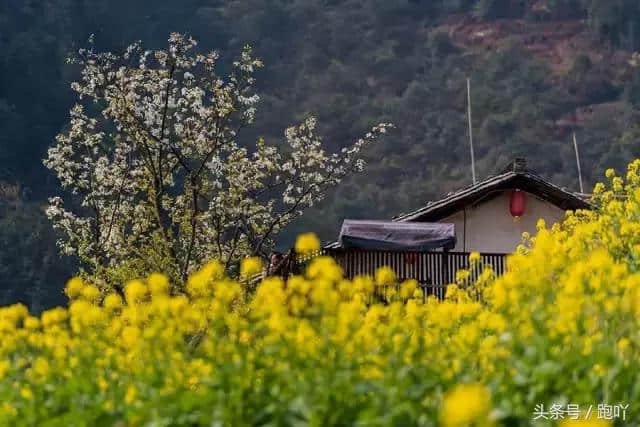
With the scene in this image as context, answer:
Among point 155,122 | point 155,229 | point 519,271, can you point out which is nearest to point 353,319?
point 519,271

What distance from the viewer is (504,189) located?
2681cm

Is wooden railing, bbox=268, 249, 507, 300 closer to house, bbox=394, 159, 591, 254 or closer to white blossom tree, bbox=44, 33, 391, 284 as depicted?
white blossom tree, bbox=44, 33, 391, 284

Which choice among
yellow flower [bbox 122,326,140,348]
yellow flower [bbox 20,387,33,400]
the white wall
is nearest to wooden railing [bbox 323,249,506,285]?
the white wall

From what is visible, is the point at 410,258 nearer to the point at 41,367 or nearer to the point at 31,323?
the point at 31,323

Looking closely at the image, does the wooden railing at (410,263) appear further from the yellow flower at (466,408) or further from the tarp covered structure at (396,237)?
the yellow flower at (466,408)

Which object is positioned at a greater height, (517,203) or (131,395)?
(517,203)

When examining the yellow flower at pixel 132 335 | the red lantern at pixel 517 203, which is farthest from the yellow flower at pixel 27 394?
the red lantern at pixel 517 203

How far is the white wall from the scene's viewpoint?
27266 millimetres

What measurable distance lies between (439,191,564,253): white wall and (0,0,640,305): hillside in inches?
1606

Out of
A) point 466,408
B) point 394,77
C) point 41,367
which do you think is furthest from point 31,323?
point 394,77

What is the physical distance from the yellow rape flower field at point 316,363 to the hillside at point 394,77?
58.7 meters

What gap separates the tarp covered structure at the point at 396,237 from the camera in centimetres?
2291

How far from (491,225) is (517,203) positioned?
88cm

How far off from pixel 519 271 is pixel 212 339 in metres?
2.66
